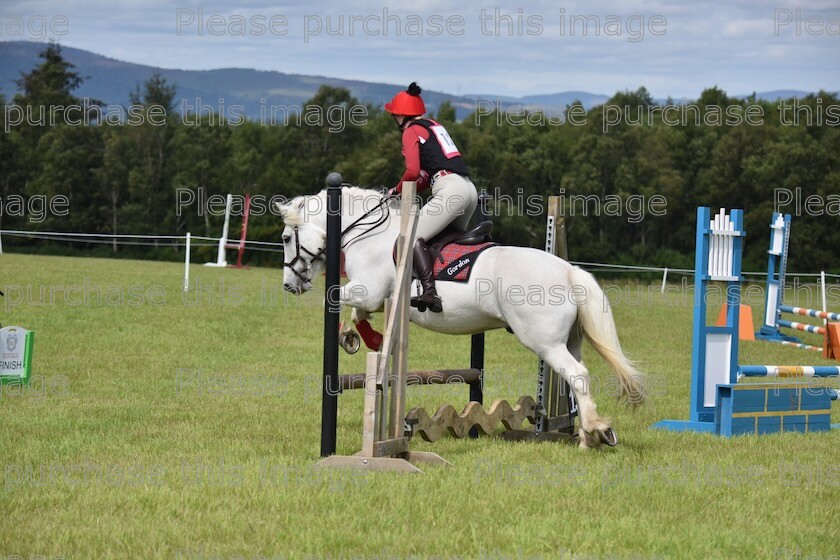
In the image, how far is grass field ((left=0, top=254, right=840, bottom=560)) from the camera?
4.54m

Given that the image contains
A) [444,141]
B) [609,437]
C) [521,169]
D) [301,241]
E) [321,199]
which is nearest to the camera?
[609,437]

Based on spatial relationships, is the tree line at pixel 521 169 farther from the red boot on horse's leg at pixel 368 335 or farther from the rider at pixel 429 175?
the rider at pixel 429 175

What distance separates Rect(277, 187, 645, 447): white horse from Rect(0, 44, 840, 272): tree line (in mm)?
32503

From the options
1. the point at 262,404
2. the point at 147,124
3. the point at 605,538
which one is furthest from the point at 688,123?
the point at 605,538

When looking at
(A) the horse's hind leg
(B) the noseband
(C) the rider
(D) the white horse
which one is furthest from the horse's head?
(A) the horse's hind leg

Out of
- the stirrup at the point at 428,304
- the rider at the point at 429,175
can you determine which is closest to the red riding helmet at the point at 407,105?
the rider at the point at 429,175

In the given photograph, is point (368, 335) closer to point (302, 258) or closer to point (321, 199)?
point (302, 258)

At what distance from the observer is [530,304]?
268 inches

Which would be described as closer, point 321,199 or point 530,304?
point 530,304

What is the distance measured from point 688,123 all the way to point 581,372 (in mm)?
42233

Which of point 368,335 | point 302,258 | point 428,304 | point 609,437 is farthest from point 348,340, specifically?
point 609,437

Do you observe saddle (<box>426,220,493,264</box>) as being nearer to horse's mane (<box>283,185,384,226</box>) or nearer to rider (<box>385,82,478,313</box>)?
rider (<box>385,82,478,313</box>)

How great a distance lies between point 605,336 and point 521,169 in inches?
1545

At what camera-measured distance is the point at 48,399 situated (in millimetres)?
9148
